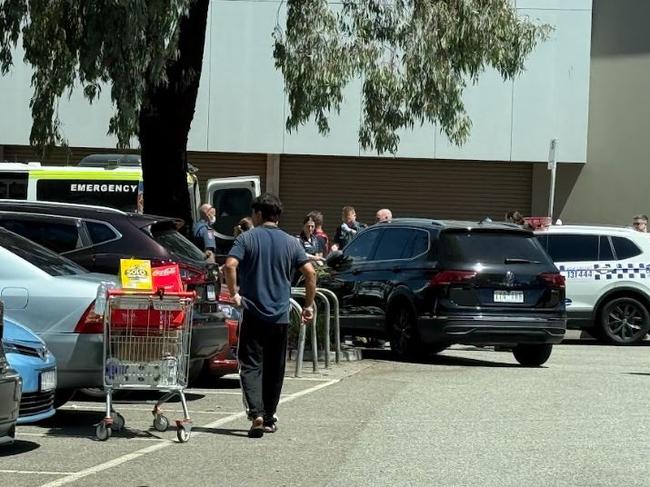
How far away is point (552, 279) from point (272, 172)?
15025 mm

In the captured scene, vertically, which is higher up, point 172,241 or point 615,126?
point 615,126

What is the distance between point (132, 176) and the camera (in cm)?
2300

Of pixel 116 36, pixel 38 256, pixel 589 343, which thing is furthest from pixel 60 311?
pixel 589 343

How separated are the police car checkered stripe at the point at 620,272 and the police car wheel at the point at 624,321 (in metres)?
0.36

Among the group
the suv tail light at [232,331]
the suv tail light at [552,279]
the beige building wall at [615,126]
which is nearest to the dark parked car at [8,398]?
the suv tail light at [232,331]

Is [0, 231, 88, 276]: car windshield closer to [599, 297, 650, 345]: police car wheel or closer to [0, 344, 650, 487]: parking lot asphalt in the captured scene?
[0, 344, 650, 487]: parking lot asphalt

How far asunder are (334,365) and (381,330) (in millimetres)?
1022

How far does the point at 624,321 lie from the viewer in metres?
21.8

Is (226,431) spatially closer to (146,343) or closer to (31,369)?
(146,343)

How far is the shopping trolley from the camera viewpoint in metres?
10.0

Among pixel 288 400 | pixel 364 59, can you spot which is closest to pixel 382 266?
pixel 364 59

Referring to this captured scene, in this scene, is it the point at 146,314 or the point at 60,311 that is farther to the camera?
the point at 60,311

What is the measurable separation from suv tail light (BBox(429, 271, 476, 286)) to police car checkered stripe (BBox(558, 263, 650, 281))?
220 inches

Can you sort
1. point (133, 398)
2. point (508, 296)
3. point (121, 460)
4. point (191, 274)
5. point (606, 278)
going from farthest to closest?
point (606, 278)
point (508, 296)
point (133, 398)
point (191, 274)
point (121, 460)
